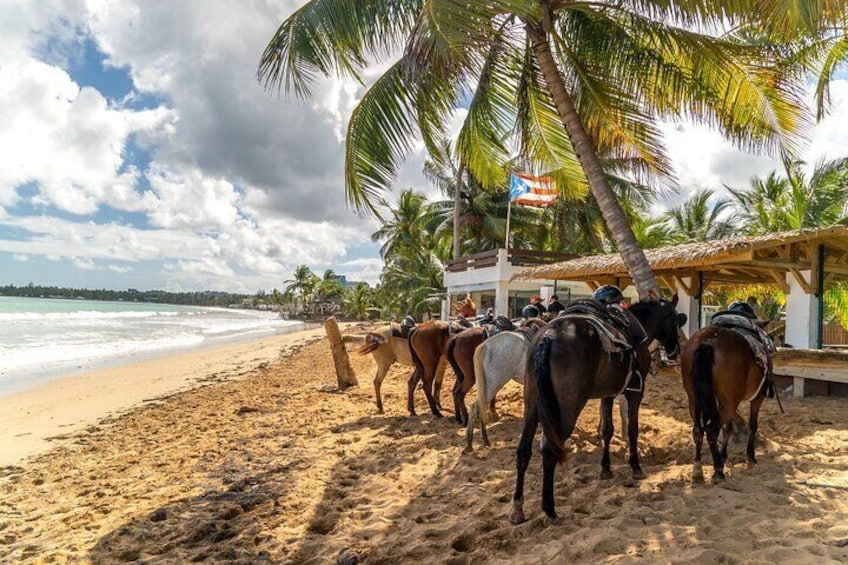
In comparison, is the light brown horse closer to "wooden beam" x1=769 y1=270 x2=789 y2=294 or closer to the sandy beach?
the sandy beach

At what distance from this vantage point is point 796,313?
31.1ft

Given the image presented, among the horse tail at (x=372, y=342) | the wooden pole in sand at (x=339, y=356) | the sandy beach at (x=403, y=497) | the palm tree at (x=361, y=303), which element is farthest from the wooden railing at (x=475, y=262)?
the palm tree at (x=361, y=303)

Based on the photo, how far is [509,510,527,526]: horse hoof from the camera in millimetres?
3975

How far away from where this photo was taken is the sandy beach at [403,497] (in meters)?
3.49

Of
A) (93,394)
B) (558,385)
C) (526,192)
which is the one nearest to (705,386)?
(558,385)

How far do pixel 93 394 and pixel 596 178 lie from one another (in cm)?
1195

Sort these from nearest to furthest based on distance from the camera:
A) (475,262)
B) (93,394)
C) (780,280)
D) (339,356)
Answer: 1. (780,280)
2. (339,356)
3. (93,394)
4. (475,262)

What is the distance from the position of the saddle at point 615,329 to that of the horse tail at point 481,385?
180cm

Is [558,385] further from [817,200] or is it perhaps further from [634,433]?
[817,200]

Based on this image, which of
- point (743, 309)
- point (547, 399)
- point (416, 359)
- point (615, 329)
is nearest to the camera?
point (547, 399)

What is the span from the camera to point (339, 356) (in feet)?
36.9

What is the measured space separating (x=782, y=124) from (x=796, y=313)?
13.9ft

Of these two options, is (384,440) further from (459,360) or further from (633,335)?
(633,335)

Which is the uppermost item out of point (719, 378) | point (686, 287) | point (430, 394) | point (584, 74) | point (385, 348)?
point (584, 74)
